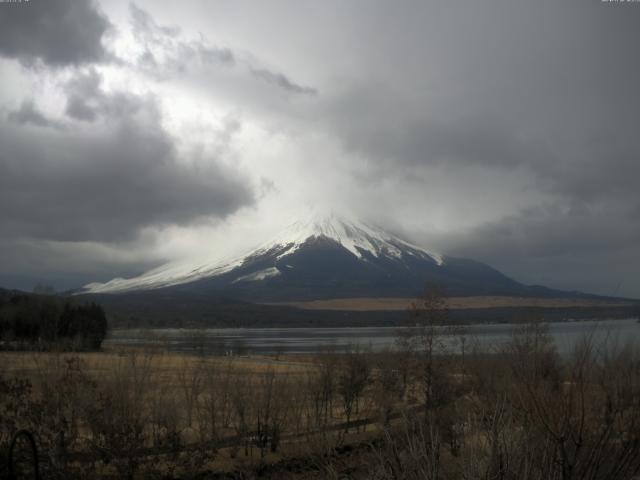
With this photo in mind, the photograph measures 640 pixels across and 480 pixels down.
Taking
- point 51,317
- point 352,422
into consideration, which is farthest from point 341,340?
point 352,422

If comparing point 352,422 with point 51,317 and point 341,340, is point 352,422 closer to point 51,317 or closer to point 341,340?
point 51,317

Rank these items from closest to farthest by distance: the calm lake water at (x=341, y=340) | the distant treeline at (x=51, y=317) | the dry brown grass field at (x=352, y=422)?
the dry brown grass field at (x=352, y=422) < the calm lake water at (x=341, y=340) < the distant treeline at (x=51, y=317)

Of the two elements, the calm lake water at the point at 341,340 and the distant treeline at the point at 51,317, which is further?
the distant treeline at the point at 51,317

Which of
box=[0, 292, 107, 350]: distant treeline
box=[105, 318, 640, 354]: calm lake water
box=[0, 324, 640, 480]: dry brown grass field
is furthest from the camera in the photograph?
box=[0, 292, 107, 350]: distant treeline

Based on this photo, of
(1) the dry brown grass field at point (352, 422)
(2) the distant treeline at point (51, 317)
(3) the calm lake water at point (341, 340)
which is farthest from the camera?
(2) the distant treeline at point (51, 317)

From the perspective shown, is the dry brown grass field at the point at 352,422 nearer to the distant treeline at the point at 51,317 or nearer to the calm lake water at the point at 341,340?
the calm lake water at the point at 341,340

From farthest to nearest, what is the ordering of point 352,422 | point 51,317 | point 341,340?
point 341,340 → point 51,317 → point 352,422

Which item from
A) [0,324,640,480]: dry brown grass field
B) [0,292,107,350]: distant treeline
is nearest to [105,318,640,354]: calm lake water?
[0,324,640,480]: dry brown grass field

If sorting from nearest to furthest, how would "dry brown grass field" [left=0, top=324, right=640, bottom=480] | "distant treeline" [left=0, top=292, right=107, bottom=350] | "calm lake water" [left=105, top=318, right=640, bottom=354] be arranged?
1. "dry brown grass field" [left=0, top=324, right=640, bottom=480]
2. "calm lake water" [left=105, top=318, right=640, bottom=354]
3. "distant treeline" [left=0, top=292, right=107, bottom=350]

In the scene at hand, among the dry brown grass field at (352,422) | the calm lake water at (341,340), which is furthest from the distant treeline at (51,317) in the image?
the dry brown grass field at (352,422)

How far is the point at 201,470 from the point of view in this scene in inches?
778

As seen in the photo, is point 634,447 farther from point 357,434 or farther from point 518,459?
point 357,434

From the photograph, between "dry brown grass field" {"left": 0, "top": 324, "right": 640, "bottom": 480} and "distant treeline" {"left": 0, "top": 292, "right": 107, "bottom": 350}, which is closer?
"dry brown grass field" {"left": 0, "top": 324, "right": 640, "bottom": 480}

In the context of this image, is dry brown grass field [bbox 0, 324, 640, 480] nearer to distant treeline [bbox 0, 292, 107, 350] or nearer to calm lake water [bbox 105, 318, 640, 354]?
calm lake water [bbox 105, 318, 640, 354]
